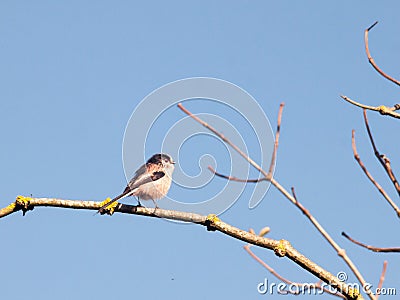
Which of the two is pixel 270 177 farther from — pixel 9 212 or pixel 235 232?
pixel 9 212

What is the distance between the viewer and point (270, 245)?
3.79 metres

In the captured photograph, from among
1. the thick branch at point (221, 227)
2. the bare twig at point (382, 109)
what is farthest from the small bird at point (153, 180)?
the bare twig at point (382, 109)

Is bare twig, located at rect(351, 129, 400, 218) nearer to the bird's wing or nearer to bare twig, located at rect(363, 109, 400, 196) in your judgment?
bare twig, located at rect(363, 109, 400, 196)

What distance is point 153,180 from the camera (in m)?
9.18

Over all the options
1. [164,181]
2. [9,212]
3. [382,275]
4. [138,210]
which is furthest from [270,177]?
[164,181]

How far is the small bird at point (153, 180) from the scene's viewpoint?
8914 mm

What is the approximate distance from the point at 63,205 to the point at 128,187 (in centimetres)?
397

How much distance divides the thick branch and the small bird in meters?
3.44

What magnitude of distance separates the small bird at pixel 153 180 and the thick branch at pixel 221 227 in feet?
11.3

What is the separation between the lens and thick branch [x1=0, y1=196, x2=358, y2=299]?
10.9ft

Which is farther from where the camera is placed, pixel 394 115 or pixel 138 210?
pixel 138 210

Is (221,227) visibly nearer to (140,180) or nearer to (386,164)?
(386,164)

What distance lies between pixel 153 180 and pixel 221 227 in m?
5.06

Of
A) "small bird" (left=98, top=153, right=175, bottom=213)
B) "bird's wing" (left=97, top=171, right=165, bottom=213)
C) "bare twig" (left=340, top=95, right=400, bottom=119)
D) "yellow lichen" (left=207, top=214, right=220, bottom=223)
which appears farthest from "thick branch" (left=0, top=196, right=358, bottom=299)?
"small bird" (left=98, top=153, right=175, bottom=213)
